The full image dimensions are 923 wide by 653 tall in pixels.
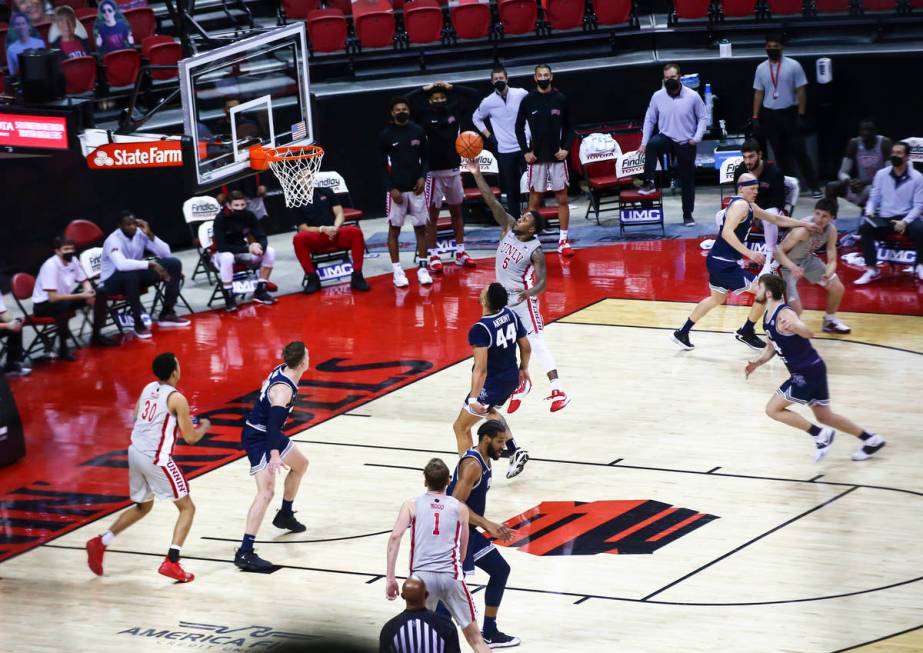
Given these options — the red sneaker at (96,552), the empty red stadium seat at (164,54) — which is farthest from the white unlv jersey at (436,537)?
the empty red stadium seat at (164,54)

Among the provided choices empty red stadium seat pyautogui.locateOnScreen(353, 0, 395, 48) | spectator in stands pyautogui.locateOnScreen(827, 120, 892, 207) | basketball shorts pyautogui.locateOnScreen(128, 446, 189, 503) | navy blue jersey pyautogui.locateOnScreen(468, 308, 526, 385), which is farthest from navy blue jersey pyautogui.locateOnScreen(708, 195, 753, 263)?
empty red stadium seat pyautogui.locateOnScreen(353, 0, 395, 48)

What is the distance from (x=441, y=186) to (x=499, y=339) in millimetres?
7539

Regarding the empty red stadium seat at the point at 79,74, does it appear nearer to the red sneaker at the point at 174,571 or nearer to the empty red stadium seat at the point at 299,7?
the empty red stadium seat at the point at 299,7

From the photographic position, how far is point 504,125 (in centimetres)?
1847

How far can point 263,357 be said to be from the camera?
49.3ft

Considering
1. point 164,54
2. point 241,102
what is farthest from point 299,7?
point 241,102

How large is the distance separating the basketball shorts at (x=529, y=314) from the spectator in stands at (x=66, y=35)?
10.1m

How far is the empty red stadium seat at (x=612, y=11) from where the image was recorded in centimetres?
2181

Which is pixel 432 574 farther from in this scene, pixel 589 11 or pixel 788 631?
pixel 589 11

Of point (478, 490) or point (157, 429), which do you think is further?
point (157, 429)

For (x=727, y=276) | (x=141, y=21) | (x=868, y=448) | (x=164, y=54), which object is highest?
(x=141, y=21)

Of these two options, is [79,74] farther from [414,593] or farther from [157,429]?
[414,593]

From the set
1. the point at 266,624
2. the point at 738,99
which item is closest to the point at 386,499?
the point at 266,624

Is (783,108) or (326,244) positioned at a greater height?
(783,108)
